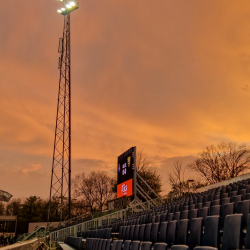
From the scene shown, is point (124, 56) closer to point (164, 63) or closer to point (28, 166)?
point (164, 63)

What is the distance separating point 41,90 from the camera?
23.8m

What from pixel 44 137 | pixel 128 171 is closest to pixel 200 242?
pixel 128 171

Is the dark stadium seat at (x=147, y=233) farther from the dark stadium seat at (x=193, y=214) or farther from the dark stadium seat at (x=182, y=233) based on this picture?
the dark stadium seat at (x=182, y=233)

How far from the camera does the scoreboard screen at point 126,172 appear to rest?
1767cm

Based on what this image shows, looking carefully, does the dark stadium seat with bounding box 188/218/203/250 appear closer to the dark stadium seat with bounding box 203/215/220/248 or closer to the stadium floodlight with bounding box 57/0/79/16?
the dark stadium seat with bounding box 203/215/220/248

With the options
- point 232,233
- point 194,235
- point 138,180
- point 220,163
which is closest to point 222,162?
point 220,163

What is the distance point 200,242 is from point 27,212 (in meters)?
44.4

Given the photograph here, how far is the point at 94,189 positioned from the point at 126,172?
92.9 ft

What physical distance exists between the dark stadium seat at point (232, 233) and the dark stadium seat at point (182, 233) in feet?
4.39

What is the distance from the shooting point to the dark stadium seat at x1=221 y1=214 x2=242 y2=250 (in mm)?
2980

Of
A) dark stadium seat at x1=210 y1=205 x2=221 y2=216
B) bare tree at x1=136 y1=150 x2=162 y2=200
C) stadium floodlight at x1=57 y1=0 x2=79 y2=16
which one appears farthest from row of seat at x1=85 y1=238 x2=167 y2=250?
bare tree at x1=136 y1=150 x2=162 y2=200

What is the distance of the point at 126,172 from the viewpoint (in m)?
18.5

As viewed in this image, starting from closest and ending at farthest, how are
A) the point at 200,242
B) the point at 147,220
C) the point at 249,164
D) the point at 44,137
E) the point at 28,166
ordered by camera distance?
1. the point at 200,242
2. the point at 147,220
3. the point at 44,137
4. the point at 249,164
5. the point at 28,166

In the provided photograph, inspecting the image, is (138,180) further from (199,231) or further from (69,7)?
(199,231)
